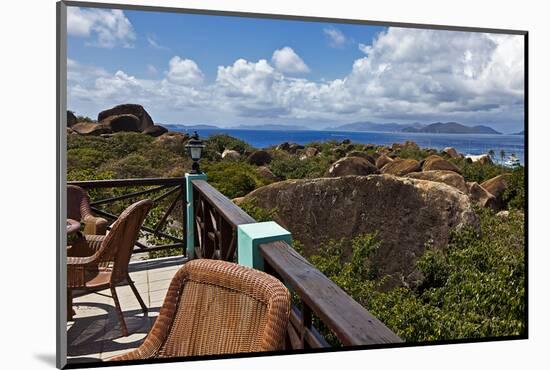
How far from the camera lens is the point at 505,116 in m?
3.61

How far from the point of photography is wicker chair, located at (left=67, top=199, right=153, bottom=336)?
2666mm

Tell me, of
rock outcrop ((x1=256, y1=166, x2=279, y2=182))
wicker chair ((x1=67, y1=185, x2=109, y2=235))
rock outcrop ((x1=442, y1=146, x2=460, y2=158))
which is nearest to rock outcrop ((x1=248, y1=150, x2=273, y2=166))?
rock outcrop ((x1=256, y1=166, x2=279, y2=182))

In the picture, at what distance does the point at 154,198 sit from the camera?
14.7ft

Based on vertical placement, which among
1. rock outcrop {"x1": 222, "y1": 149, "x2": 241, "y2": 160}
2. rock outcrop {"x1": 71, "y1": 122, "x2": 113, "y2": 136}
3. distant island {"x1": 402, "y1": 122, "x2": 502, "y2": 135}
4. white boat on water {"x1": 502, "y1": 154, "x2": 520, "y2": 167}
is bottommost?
white boat on water {"x1": 502, "y1": 154, "x2": 520, "y2": 167}

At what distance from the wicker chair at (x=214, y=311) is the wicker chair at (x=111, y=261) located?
3.28 ft

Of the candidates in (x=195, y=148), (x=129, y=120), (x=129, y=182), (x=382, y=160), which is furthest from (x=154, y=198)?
(x=382, y=160)

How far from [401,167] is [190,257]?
7.90ft

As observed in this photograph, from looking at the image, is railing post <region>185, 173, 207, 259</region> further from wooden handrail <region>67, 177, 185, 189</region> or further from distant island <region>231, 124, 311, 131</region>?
distant island <region>231, 124, 311, 131</region>

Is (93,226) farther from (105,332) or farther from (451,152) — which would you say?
(451,152)

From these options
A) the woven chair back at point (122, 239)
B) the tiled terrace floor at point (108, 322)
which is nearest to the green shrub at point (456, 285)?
the tiled terrace floor at point (108, 322)

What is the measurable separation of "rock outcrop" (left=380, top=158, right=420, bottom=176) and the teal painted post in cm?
330

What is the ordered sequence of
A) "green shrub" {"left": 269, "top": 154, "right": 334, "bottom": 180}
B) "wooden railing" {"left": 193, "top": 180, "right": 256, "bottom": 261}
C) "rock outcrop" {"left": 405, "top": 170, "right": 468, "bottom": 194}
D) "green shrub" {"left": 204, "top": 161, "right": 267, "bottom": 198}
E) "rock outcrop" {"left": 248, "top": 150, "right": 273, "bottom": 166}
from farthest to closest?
1. "green shrub" {"left": 269, "top": 154, "right": 334, "bottom": 180}
2. "rock outcrop" {"left": 405, "top": 170, "right": 468, "bottom": 194}
3. "green shrub" {"left": 204, "top": 161, "right": 267, "bottom": 198}
4. "rock outcrop" {"left": 248, "top": 150, "right": 273, "bottom": 166}
5. "wooden railing" {"left": 193, "top": 180, "right": 256, "bottom": 261}

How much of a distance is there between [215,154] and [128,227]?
2081 millimetres
